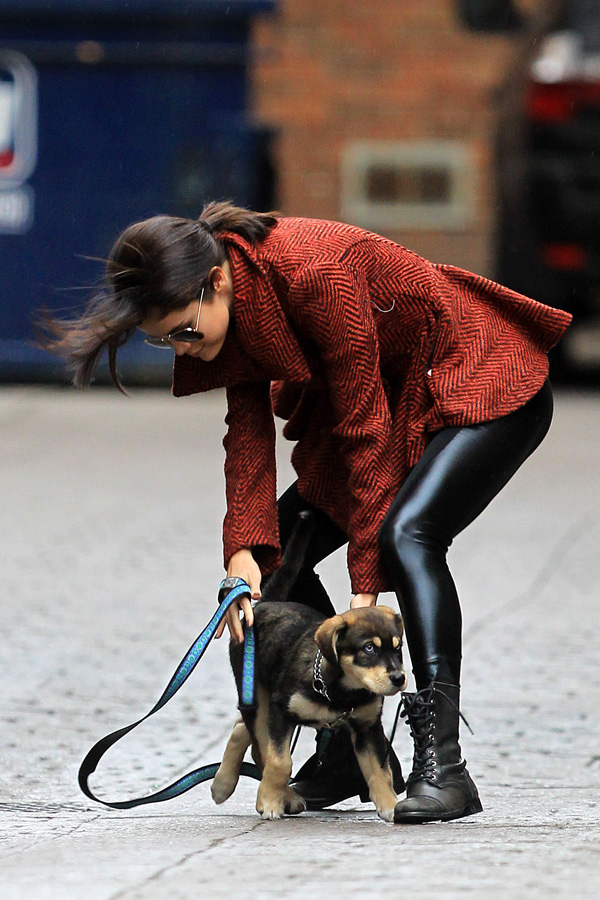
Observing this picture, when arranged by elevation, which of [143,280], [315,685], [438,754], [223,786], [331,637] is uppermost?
[143,280]

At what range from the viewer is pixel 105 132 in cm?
1165

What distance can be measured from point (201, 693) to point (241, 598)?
1.60m

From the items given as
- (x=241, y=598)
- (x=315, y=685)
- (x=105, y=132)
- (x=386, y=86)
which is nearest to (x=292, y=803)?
Result: (x=315, y=685)

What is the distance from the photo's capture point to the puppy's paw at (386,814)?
12.1 ft

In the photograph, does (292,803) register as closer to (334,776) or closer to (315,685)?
(334,776)

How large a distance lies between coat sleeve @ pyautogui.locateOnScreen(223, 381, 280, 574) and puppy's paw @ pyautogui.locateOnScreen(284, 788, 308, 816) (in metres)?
0.51

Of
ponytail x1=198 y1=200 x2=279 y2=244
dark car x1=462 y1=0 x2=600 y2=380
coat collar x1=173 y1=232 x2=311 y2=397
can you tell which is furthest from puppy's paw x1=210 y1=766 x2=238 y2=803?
dark car x1=462 y1=0 x2=600 y2=380

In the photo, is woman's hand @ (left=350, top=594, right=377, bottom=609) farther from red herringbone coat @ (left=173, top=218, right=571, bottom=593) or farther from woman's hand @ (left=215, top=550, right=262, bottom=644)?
woman's hand @ (left=215, top=550, right=262, bottom=644)

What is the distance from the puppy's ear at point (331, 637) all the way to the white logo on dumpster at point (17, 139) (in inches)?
339

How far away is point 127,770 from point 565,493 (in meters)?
4.47

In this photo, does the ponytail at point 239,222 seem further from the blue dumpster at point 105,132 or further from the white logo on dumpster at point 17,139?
the white logo on dumpster at point 17,139

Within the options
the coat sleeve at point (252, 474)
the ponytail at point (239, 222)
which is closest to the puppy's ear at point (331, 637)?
the coat sleeve at point (252, 474)

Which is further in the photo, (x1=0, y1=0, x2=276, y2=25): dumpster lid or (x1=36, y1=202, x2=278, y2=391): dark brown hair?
(x1=0, y1=0, x2=276, y2=25): dumpster lid

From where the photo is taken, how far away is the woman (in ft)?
11.5
